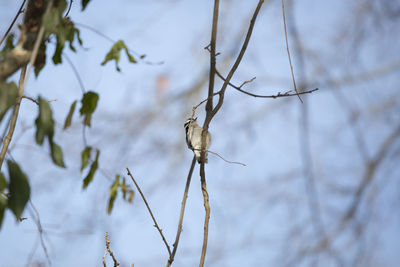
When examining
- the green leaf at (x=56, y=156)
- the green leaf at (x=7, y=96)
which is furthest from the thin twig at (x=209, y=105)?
the green leaf at (x=7, y=96)

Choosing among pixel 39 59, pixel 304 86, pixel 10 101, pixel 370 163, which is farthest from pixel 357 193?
pixel 10 101

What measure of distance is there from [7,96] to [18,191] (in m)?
0.16

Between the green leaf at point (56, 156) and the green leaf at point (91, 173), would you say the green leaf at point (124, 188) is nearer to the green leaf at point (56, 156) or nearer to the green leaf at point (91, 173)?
the green leaf at point (91, 173)

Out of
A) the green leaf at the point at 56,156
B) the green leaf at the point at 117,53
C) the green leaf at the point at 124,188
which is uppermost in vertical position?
the green leaf at the point at 117,53

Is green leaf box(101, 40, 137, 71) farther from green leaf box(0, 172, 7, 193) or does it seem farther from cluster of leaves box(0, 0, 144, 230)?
green leaf box(0, 172, 7, 193)

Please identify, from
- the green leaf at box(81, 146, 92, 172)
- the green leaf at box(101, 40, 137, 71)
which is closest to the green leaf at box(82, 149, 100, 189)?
the green leaf at box(81, 146, 92, 172)

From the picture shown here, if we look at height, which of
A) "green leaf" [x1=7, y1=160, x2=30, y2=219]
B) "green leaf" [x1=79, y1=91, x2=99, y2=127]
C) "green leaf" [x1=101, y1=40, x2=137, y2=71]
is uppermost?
"green leaf" [x1=101, y1=40, x2=137, y2=71]

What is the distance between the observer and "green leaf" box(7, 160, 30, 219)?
0.66m

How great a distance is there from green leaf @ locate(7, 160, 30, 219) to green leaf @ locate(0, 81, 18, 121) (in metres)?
0.10

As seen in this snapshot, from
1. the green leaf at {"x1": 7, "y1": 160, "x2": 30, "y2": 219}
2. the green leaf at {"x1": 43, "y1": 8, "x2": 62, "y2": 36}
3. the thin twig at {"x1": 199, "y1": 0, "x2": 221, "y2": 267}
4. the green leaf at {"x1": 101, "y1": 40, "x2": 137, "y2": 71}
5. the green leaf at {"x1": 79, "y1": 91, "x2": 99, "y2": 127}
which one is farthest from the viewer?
the green leaf at {"x1": 101, "y1": 40, "x2": 137, "y2": 71}

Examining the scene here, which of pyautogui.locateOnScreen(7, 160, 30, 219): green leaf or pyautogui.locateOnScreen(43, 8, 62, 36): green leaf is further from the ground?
pyautogui.locateOnScreen(43, 8, 62, 36): green leaf

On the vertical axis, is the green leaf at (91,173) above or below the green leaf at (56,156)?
above

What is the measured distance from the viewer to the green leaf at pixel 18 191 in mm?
657

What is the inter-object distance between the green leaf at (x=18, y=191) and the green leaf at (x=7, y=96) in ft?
0.33
